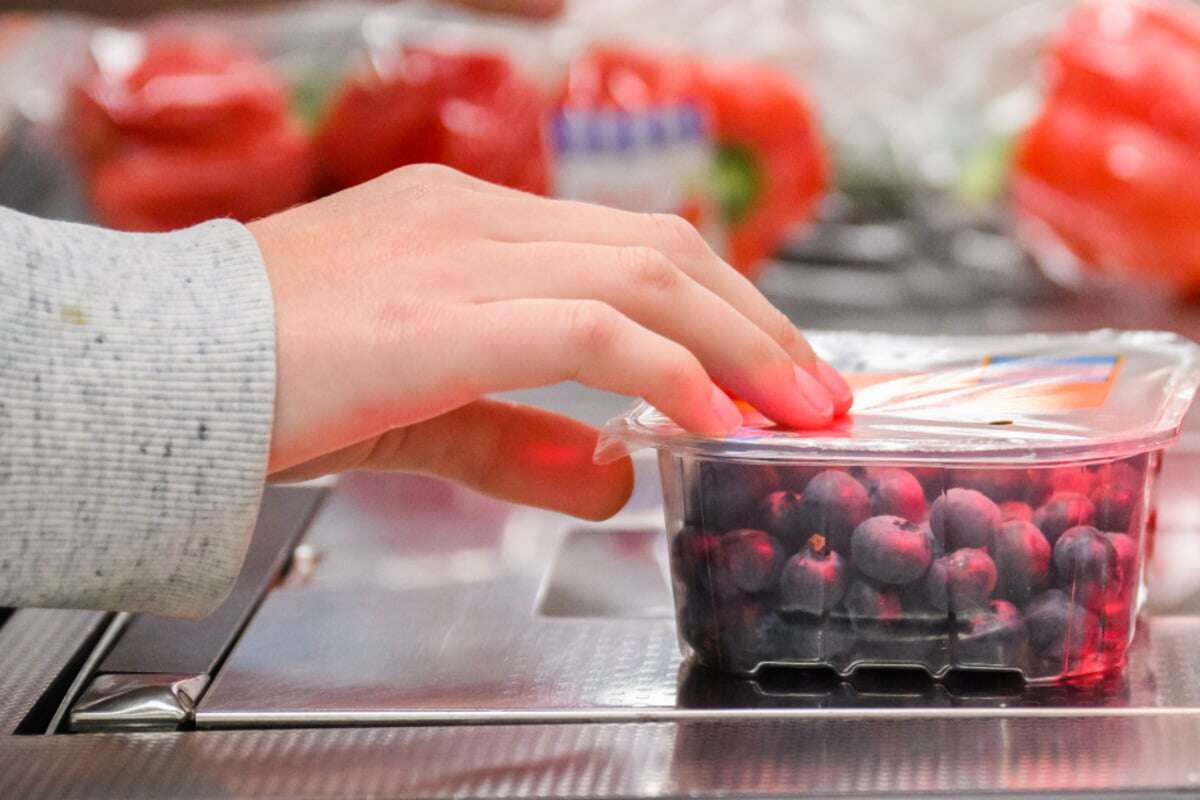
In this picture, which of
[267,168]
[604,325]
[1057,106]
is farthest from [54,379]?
[1057,106]

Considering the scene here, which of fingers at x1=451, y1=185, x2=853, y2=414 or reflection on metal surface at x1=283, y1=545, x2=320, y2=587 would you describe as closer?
fingers at x1=451, y1=185, x2=853, y2=414

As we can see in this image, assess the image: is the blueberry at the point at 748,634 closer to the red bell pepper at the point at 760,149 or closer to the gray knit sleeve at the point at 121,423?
the gray knit sleeve at the point at 121,423

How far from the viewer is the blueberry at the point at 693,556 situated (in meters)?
0.62

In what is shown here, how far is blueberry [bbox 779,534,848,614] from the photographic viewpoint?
604 millimetres

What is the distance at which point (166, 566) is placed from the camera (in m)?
0.59

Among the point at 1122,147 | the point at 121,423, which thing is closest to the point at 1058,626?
the point at 121,423

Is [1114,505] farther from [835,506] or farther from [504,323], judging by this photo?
[504,323]

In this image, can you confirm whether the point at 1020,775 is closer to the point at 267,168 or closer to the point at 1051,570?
the point at 1051,570

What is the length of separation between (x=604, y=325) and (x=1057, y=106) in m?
1.01

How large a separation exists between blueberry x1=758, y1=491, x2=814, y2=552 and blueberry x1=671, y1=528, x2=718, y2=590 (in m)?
0.03

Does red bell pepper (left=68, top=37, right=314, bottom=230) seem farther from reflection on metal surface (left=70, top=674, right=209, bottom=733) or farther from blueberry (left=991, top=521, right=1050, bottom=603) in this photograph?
blueberry (left=991, top=521, right=1050, bottom=603)

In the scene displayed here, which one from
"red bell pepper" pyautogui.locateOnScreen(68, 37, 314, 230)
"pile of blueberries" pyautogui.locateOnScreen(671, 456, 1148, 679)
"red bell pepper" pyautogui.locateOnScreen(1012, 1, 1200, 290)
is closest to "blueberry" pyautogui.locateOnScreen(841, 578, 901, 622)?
"pile of blueberries" pyautogui.locateOnScreen(671, 456, 1148, 679)

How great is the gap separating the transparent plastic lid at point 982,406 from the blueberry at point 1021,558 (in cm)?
3

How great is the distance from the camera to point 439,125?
1.51 m
